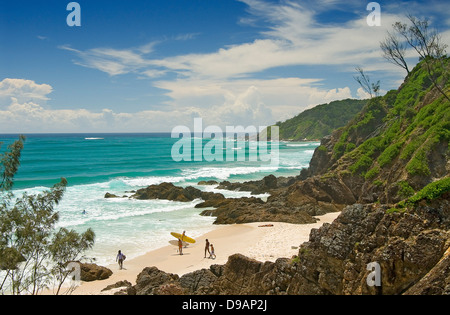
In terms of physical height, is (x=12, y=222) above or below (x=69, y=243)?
above

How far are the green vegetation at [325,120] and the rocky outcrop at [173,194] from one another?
142 meters

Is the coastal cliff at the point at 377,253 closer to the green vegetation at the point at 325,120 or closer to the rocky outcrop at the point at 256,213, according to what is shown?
the rocky outcrop at the point at 256,213

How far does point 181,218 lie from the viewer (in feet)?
106

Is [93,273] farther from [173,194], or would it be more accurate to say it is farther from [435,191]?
[173,194]

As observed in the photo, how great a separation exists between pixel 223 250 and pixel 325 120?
173 metres

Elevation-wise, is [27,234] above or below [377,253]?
above

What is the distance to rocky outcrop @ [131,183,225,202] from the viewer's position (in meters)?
40.3

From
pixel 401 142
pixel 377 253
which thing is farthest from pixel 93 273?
pixel 401 142

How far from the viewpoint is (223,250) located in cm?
2202

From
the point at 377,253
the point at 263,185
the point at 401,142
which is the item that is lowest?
the point at 263,185

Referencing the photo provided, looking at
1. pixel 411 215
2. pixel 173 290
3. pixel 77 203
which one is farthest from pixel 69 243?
pixel 77 203

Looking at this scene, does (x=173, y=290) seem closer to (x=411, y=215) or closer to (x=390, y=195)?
(x=411, y=215)

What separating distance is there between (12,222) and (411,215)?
43.8 feet
